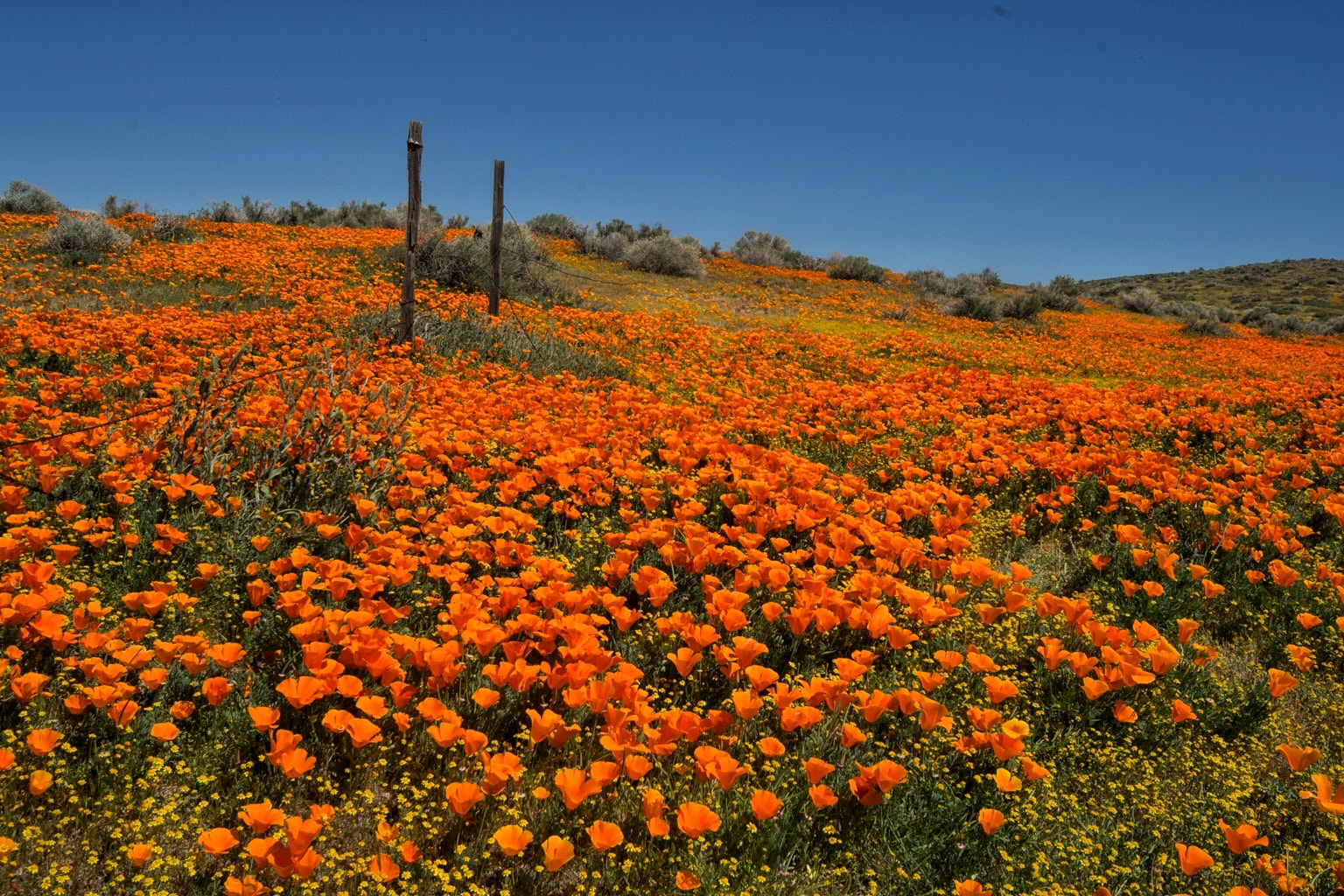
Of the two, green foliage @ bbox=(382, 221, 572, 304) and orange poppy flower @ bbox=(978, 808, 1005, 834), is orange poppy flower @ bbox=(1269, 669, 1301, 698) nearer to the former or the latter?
orange poppy flower @ bbox=(978, 808, 1005, 834)

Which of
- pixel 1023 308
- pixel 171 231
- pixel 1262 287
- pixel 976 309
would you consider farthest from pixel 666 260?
pixel 1262 287

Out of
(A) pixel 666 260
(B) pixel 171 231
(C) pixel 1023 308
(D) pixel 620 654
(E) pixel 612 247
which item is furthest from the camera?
(E) pixel 612 247

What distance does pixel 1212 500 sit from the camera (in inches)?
206

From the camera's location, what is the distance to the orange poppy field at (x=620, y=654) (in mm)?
2137

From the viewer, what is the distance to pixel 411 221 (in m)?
8.74

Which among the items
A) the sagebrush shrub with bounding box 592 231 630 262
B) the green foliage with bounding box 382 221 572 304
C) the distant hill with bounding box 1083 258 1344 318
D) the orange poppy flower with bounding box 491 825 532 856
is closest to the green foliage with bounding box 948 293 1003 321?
the sagebrush shrub with bounding box 592 231 630 262

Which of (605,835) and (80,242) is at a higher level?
(80,242)

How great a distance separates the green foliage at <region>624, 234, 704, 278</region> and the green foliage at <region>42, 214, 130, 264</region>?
13.3m

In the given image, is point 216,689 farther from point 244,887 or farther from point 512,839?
point 512,839

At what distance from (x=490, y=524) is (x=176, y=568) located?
149cm

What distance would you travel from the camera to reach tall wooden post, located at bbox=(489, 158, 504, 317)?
37.6 feet

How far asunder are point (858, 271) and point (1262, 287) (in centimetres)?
4125

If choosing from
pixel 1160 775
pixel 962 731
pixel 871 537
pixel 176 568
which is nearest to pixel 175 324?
pixel 176 568

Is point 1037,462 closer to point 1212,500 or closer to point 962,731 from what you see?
point 1212,500
